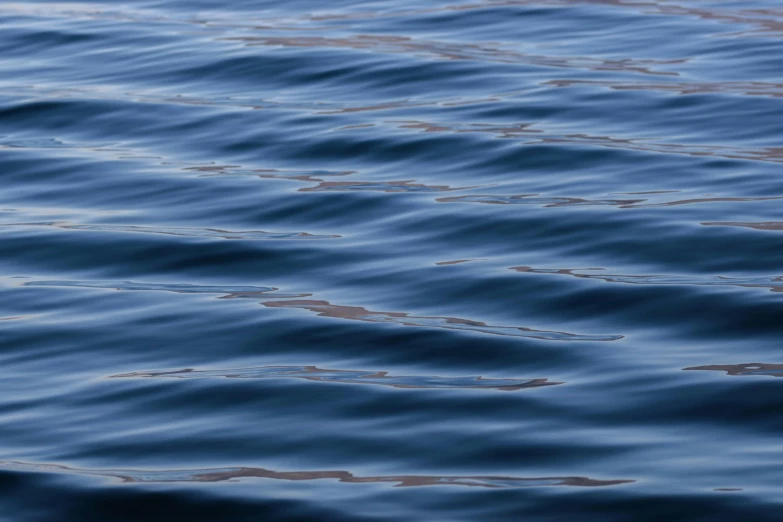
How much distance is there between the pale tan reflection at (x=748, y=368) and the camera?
3234 millimetres

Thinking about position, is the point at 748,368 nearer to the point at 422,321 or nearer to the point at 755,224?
the point at 422,321

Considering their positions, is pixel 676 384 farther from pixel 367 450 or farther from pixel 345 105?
pixel 345 105

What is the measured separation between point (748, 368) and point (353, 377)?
1.00 meters

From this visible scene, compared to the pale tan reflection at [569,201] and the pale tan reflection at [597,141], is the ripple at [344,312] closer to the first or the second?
the pale tan reflection at [569,201]

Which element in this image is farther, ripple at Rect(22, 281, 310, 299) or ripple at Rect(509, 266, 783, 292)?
ripple at Rect(22, 281, 310, 299)

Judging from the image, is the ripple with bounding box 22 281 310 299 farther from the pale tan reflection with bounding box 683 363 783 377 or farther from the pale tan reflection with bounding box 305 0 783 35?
the pale tan reflection with bounding box 305 0 783 35

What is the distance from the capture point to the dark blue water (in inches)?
112

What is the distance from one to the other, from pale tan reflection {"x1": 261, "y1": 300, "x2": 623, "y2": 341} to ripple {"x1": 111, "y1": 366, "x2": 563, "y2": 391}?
0.31 metres

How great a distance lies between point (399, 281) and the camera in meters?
4.15

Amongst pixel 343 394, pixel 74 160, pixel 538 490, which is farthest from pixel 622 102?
pixel 538 490

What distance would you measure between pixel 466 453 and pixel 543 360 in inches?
23.0

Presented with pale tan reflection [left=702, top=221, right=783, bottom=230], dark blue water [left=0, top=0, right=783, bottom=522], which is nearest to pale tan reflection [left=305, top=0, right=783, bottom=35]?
dark blue water [left=0, top=0, right=783, bottom=522]

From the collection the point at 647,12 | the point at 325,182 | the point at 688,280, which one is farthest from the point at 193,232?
the point at 647,12

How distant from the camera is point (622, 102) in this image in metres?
6.30
